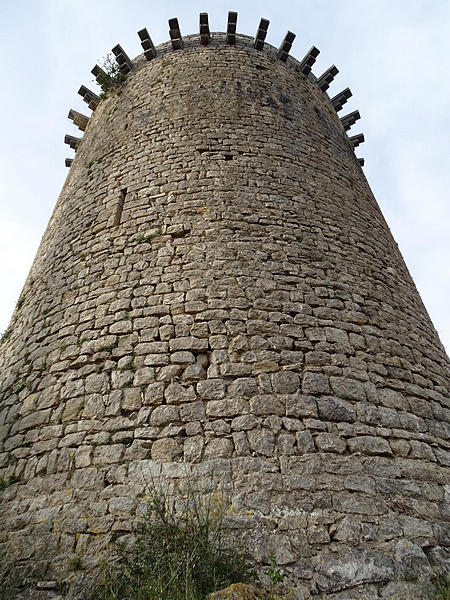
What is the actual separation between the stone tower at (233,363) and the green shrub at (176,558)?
0.14 m

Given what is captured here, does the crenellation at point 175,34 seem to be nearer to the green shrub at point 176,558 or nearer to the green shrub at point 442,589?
the green shrub at point 176,558

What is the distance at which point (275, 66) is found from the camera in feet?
23.2

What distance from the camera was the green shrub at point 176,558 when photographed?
2.28 metres

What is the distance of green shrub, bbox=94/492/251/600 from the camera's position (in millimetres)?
2279

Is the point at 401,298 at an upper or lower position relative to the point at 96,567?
upper

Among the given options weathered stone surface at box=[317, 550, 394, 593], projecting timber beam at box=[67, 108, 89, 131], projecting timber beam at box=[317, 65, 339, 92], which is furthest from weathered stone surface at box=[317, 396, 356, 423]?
projecting timber beam at box=[67, 108, 89, 131]

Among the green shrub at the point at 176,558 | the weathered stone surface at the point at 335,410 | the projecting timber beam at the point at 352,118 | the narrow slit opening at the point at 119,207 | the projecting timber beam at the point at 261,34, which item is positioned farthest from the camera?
the projecting timber beam at the point at 352,118

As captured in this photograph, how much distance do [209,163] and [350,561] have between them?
4162 mm

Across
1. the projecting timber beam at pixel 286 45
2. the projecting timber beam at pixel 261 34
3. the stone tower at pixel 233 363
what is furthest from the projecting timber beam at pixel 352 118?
the stone tower at pixel 233 363

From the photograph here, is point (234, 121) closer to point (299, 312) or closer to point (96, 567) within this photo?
point (299, 312)

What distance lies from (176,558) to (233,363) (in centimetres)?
146

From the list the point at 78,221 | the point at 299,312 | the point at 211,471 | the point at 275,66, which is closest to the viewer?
the point at 211,471

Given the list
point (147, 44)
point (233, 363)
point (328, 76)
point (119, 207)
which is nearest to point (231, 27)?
point (147, 44)

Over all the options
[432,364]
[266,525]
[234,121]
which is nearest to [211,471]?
[266,525]
